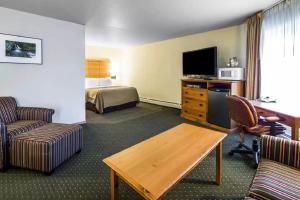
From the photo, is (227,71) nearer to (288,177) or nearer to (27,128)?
(288,177)

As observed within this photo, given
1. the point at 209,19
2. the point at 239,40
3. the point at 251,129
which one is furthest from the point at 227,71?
the point at 251,129

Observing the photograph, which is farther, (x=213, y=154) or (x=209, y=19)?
(x=209, y=19)

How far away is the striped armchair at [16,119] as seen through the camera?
2229 millimetres

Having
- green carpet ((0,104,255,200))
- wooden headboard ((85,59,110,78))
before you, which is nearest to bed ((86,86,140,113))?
wooden headboard ((85,59,110,78))

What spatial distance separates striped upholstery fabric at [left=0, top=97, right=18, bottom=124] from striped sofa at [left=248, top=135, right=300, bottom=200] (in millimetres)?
3207

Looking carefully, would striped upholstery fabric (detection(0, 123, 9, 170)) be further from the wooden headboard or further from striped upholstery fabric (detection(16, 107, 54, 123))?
the wooden headboard

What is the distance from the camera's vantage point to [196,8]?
3139 mm

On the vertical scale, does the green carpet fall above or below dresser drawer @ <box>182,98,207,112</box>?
below

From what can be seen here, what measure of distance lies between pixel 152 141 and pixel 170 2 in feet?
7.42

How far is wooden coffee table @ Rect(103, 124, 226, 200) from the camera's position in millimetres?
1173

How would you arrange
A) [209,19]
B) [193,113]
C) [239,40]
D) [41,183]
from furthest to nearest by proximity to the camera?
1. [193,113]
2. [239,40]
3. [209,19]
4. [41,183]

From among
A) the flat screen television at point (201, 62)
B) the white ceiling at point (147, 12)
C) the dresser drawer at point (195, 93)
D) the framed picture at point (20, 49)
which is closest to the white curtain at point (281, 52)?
the white ceiling at point (147, 12)

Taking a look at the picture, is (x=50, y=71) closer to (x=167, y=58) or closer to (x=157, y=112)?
(x=157, y=112)

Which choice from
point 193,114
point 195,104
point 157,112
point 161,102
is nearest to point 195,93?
point 195,104
